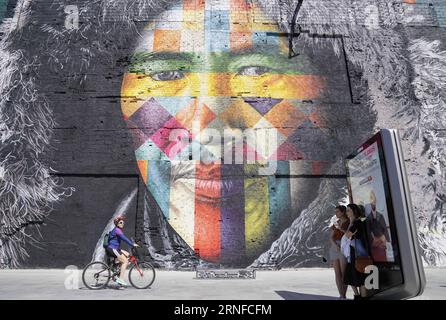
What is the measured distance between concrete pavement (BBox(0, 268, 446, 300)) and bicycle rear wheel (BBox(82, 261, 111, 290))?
0.53 ft

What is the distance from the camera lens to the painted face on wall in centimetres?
1029

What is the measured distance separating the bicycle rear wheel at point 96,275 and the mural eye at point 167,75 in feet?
20.3

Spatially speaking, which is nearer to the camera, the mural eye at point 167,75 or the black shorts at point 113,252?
the black shorts at point 113,252

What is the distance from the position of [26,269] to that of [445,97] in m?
12.9

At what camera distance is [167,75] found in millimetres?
11594

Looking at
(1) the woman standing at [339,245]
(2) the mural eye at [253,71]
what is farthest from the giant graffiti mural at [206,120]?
(1) the woman standing at [339,245]

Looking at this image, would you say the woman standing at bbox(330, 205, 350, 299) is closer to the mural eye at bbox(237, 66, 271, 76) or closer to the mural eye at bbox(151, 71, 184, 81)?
the mural eye at bbox(237, 66, 271, 76)

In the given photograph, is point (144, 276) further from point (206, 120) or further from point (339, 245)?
point (206, 120)

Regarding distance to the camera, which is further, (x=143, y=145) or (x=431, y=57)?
(x=431, y=57)

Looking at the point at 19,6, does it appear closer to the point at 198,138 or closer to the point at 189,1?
the point at 189,1

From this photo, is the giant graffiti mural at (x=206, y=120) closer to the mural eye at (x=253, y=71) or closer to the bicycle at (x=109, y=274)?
the mural eye at (x=253, y=71)

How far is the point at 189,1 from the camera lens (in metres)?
12.5

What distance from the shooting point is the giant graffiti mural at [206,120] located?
33.5ft
